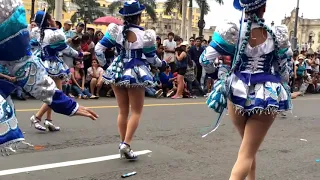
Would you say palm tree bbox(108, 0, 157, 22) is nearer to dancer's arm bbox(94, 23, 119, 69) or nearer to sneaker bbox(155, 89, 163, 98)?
sneaker bbox(155, 89, 163, 98)

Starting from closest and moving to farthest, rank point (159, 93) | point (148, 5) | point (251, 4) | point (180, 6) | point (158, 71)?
1. point (251, 4)
2. point (159, 93)
3. point (158, 71)
4. point (180, 6)
5. point (148, 5)

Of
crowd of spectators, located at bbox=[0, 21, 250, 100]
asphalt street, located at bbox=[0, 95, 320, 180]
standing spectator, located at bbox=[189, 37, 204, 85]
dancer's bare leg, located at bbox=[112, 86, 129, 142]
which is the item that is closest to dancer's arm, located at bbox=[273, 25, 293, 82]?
asphalt street, located at bbox=[0, 95, 320, 180]

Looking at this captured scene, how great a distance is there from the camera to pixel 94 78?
1237cm

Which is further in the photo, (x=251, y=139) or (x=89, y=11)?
(x=89, y=11)

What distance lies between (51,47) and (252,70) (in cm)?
407

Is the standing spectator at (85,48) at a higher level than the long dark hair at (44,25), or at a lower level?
lower

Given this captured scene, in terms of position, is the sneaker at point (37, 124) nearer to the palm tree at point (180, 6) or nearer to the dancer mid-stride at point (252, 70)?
the dancer mid-stride at point (252, 70)

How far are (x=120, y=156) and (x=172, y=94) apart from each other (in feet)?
26.9

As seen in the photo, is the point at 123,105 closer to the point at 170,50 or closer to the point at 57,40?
the point at 57,40

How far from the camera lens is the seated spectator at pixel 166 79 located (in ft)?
45.1

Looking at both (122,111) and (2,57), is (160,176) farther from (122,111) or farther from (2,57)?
(2,57)

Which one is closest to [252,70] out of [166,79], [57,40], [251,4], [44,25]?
[251,4]

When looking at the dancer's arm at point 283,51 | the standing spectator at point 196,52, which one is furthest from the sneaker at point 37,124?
the standing spectator at point 196,52

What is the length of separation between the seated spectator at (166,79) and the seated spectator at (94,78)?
2.17 m
